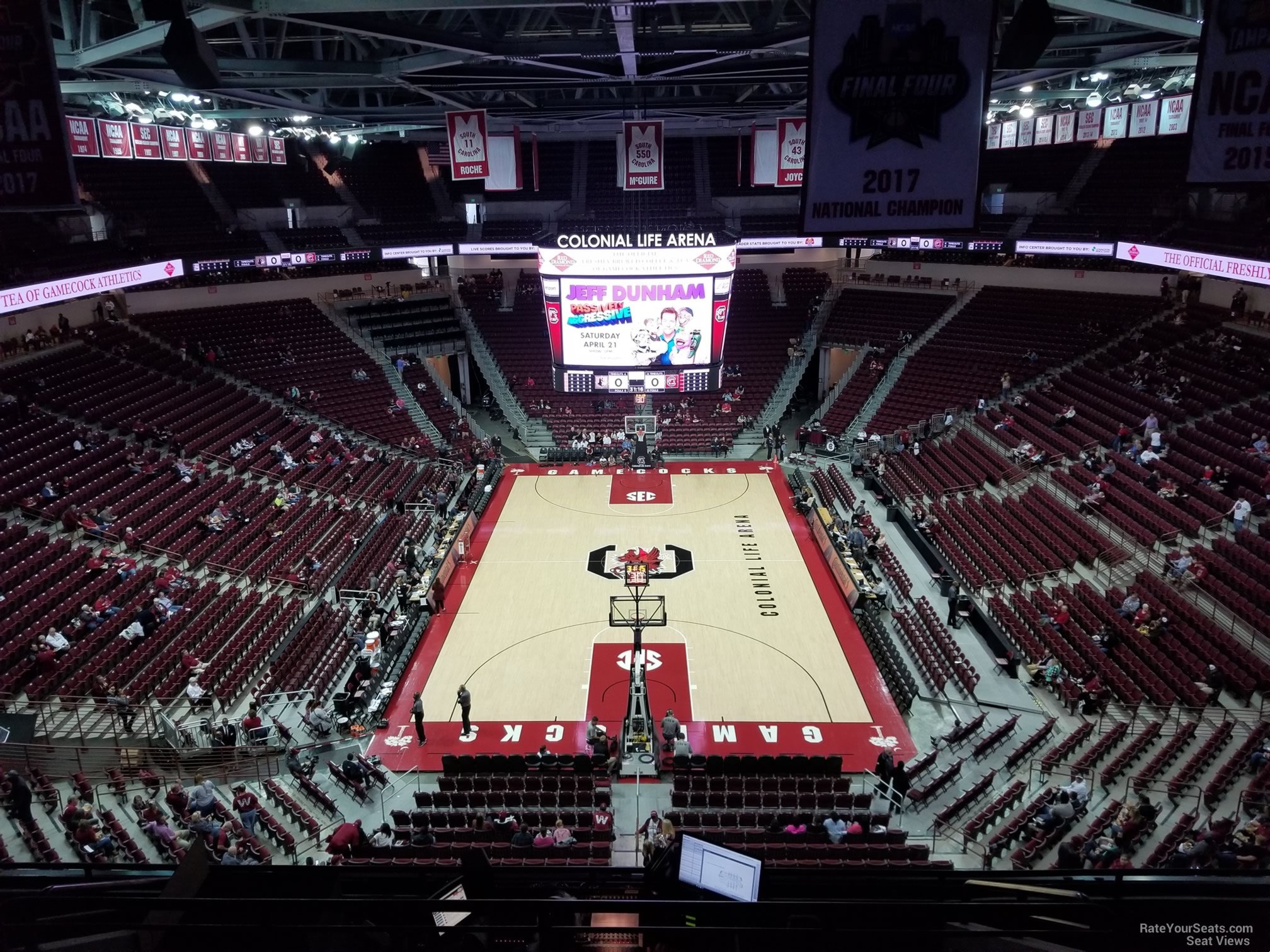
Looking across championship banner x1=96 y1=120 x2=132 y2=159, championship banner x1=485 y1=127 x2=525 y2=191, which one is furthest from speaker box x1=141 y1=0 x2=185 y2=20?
championship banner x1=96 y1=120 x2=132 y2=159

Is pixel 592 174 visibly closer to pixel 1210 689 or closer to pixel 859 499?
pixel 859 499

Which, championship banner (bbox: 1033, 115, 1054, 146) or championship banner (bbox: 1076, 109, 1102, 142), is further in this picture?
championship banner (bbox: 1033, 115, 1054, 146)

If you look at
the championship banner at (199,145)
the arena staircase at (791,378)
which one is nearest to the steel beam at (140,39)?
the championship banner at (199,145)

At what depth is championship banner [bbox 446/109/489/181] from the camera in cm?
2219

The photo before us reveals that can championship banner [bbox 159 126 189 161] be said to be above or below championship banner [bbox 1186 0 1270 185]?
above

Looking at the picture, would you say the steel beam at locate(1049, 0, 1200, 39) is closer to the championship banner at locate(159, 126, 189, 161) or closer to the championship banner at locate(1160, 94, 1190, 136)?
the championship banner at locate(1160, 94, 1190, 136)

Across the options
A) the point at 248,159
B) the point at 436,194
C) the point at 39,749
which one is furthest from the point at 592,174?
the point at 39,749

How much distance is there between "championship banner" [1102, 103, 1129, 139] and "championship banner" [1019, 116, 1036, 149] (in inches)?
122

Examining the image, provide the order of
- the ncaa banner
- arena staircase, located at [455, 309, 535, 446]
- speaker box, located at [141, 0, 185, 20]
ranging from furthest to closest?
1. arena staircase, located at [455, 309, 535, 446]
2. speaker box, located at [141, 0, 185, 20]
3. the ncaa banner

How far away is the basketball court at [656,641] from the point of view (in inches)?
642

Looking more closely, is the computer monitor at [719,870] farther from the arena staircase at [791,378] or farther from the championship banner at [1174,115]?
the championship banner at [1174,115]

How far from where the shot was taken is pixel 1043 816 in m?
12.3

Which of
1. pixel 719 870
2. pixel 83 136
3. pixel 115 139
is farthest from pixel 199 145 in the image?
pixel 719 870

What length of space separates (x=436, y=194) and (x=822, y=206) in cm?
3765
